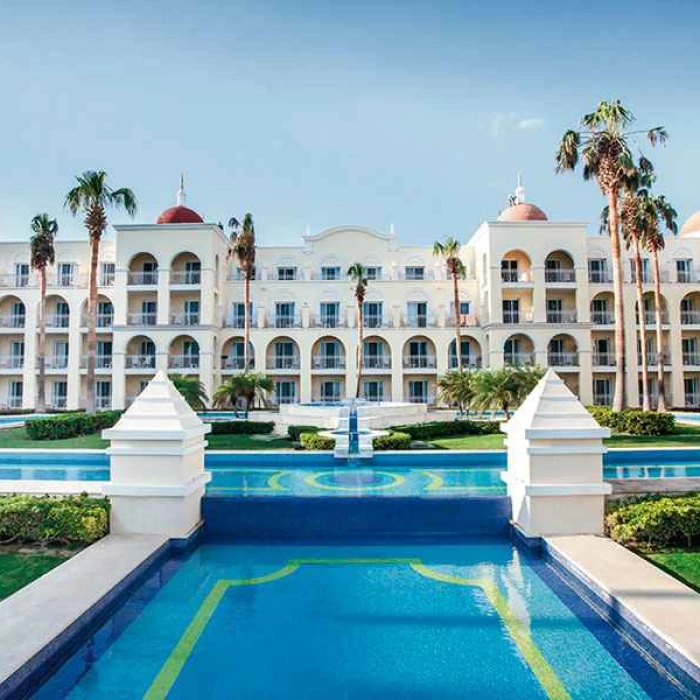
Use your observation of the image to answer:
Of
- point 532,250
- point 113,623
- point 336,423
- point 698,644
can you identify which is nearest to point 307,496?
point 113,623

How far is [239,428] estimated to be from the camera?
22.2 m

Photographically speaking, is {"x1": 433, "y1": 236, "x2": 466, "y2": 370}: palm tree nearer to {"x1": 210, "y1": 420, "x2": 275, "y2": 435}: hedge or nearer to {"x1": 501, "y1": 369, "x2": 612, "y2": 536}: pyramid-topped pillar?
A: {"x1": 210, "y1": 420, "x2": 275, "y2": 435}: hedge

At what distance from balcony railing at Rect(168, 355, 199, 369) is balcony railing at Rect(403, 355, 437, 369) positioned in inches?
547

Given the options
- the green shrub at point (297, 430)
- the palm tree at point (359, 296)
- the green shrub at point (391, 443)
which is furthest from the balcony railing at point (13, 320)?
the green shrub at point (391, 443)

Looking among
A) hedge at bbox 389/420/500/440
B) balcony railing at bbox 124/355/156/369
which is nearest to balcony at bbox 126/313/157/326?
balcony railing at bbox 124/355/156/369

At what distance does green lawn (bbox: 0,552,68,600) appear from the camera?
16.8 feet

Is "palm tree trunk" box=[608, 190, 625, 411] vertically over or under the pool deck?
over

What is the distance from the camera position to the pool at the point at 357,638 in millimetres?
3717

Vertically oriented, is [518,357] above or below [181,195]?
below

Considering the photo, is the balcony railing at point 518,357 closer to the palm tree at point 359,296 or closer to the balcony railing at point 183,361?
the palm tree at point 359,296

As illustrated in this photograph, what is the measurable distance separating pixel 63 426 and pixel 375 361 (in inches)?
834

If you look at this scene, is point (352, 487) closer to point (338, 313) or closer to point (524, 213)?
point (338, 313)

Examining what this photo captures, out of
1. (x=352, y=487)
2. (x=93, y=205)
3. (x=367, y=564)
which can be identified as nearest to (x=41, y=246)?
(x=93, y=205)

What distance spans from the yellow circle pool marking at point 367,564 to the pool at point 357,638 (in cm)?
1
